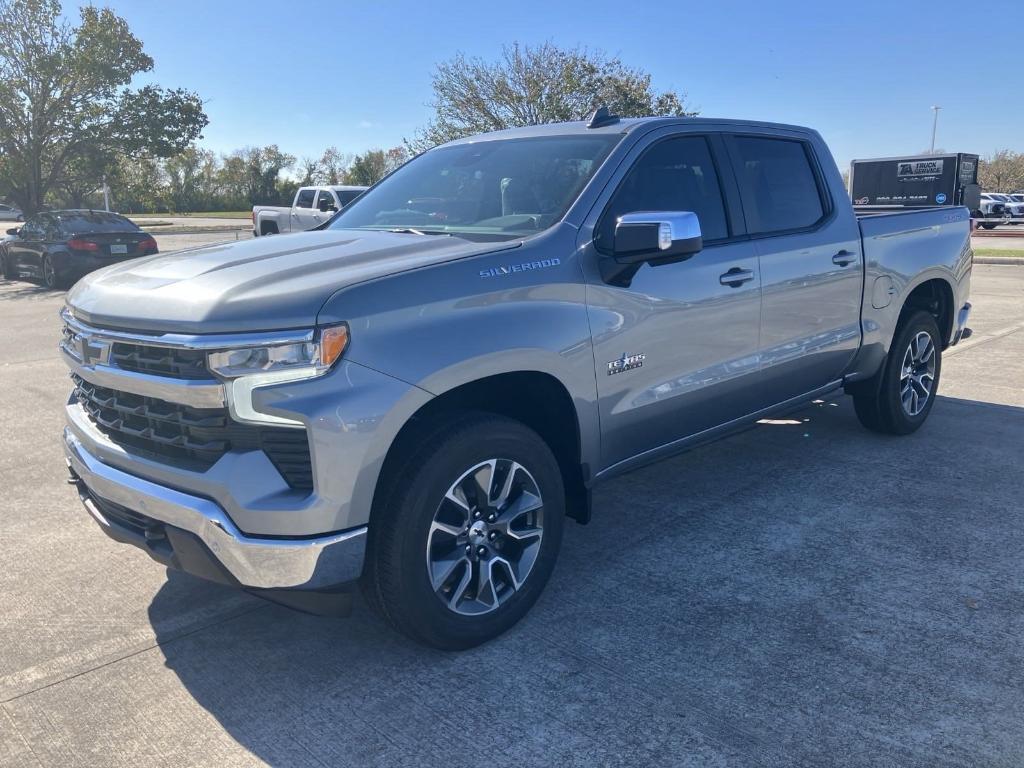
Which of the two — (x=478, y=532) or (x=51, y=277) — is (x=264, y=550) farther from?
(x=51, y=277)

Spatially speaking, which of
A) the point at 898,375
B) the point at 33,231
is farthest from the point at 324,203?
the point at 898,375

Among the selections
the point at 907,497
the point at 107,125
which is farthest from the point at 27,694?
the point at 107,125

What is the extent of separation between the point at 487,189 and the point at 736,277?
126 centimetres

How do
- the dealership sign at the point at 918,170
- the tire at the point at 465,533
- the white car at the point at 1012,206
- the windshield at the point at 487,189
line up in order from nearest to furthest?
Answer: the tire at the point at 465,533
the windshield at the point at 487,189
the dealership sign at the point at 918,170
the white car at the point at 1012,206

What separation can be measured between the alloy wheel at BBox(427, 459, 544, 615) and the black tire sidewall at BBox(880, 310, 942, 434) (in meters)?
3.24

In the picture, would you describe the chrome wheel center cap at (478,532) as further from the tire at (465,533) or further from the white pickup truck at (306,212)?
the white pickup truck at (306,212)

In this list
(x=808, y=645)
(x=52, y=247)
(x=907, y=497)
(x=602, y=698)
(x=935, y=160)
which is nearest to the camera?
(x=602, y=698)

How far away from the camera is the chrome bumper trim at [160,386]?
2.74m

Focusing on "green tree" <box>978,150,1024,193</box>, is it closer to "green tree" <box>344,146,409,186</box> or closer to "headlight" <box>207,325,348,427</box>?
"green tree" <box>344,146,409,186</box>

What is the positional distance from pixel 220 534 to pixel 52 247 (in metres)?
15.6

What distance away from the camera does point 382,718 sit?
9.44 ft

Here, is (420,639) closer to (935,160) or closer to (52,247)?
(52,247)

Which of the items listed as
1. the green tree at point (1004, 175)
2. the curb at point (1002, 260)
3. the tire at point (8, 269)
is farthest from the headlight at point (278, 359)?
the green tree at point (1004, 175)

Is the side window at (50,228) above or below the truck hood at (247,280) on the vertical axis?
above
